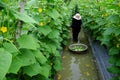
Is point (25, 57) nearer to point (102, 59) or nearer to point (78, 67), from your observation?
point (102, 59)

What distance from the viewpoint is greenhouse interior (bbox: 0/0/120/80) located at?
5.71 feet

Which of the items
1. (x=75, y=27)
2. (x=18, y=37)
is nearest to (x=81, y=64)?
(x=75, y=27)

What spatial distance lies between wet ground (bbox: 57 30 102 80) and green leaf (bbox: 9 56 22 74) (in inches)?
169

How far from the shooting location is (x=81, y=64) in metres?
7.47

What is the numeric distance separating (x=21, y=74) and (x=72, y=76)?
3778mm

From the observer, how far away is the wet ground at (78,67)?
251 inches

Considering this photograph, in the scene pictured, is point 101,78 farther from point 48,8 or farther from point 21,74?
point 21,74

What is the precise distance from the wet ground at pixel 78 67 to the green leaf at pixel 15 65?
4.28m

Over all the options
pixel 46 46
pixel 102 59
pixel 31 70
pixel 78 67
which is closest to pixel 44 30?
pixel 46 46

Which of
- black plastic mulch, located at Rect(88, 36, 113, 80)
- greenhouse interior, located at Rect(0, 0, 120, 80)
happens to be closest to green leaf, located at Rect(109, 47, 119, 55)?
greenhouse interior, located at Rect(0, 0, 120, 80)

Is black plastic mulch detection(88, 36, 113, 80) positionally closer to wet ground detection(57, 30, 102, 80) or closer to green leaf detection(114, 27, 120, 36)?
wet ground detection(57, 30, 102, 80)

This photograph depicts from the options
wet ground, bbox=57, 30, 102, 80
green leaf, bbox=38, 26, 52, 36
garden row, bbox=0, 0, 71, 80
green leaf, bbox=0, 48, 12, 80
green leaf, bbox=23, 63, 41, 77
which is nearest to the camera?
green leaf, bbox=0, 48, 12, 80

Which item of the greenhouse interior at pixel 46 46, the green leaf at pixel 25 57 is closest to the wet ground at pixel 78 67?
the greenhouse interior at pixel 46 46

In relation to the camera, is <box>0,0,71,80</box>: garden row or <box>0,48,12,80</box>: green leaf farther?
<box>0,0,71,80</box>: garden row
